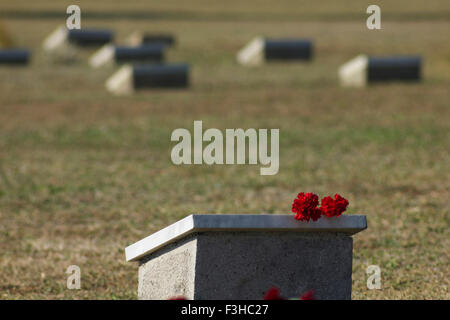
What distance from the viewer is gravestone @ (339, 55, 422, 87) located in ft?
84.5

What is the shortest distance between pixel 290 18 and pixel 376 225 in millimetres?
42231

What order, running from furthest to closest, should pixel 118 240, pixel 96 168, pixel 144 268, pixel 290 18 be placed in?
pixel 290 18 → pixel 96 168 → pixel 118 240 → pixel 144 268

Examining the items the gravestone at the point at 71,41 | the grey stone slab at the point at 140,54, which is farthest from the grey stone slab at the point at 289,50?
the gravestone at the point at 71,41

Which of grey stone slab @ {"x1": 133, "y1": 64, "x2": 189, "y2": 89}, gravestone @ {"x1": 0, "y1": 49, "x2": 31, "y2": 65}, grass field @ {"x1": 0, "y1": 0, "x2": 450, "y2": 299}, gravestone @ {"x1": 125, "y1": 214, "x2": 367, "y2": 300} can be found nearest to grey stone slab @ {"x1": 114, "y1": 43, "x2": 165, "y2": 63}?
grass field @ {"x1": 0, "y1": 0, "x2": 450, "y2": 299}

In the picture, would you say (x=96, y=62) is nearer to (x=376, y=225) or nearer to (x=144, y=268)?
(x=376, y=225)

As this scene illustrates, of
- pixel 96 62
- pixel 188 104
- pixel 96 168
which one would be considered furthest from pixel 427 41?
pixel 96 168

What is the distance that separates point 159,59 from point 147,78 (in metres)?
5.82

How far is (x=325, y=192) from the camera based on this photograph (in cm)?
1339

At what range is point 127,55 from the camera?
30.7m

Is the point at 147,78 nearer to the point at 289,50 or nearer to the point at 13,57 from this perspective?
the point at 13,57

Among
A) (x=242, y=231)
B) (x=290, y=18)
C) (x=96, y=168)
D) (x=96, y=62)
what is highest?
(x=290, y=18)

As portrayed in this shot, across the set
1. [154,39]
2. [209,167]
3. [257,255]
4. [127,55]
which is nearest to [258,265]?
[257,255]

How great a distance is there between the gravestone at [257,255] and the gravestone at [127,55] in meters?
24.6

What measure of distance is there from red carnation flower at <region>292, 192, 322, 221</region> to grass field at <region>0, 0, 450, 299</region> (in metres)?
2.44
